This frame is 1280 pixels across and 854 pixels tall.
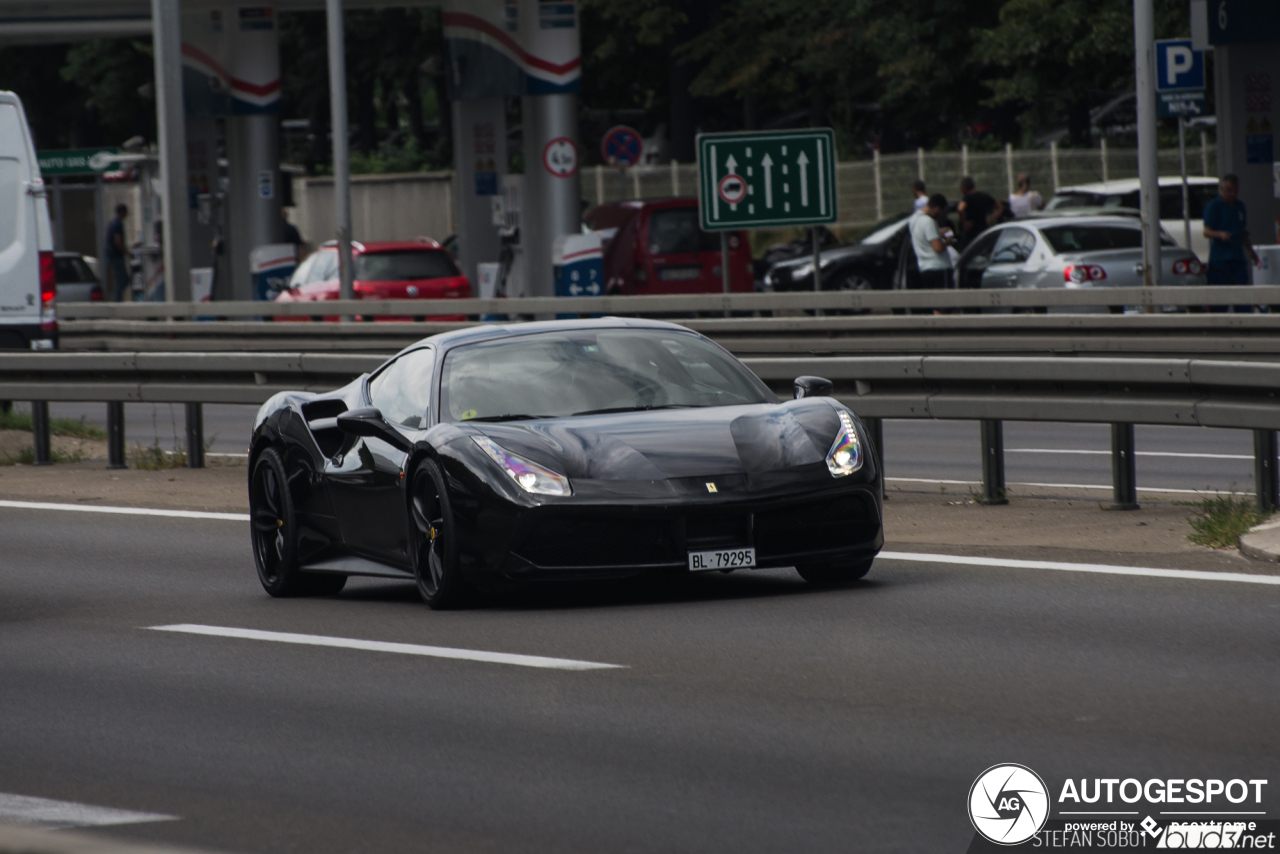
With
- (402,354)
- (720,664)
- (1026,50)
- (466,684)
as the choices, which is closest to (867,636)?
(720,664)

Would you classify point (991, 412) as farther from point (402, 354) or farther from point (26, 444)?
point (26, 444)

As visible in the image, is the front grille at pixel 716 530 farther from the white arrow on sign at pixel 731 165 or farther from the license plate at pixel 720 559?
the white arrow on sign at pixel 731 165

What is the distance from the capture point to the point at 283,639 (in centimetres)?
873

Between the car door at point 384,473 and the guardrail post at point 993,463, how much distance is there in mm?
3902

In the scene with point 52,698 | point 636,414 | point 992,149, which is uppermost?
point 992,149

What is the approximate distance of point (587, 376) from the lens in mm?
9516

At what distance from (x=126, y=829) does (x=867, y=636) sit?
327 centimetres

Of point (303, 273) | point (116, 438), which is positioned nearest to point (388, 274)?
point (303, 273)

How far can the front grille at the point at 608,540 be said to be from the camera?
8625 mm

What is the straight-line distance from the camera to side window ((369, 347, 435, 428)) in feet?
31.5

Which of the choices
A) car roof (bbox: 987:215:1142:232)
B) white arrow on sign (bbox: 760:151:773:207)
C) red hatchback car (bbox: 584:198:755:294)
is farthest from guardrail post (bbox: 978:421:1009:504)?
red hatchback car (bbox: 584:198:755:294)

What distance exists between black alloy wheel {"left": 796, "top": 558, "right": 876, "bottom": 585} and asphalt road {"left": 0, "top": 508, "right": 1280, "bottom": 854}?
12 cm

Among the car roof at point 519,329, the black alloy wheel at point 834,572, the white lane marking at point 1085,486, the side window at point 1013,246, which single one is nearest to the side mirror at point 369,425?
the car roof at point 519,329

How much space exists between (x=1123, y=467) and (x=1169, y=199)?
71.9 ft
